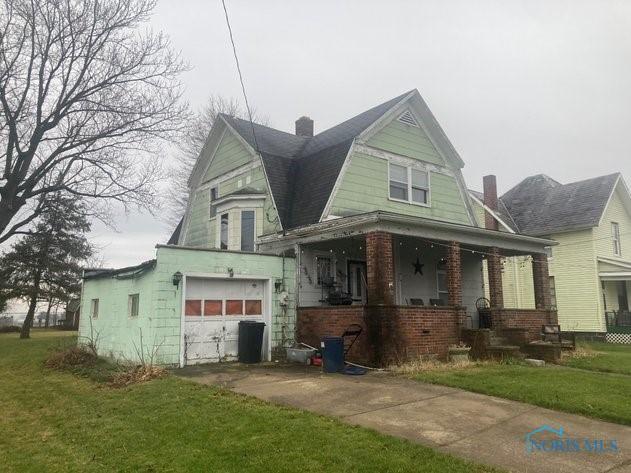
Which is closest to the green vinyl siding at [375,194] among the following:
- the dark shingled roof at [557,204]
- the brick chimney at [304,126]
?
the brick chimney at [304,126]

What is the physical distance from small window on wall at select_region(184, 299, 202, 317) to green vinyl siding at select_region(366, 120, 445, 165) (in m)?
7.87

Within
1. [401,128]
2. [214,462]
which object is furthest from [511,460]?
[401,128]

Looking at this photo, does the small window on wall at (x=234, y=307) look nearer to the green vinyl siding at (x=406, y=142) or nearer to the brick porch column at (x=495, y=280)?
the green vinyl siding at (x=406, y=142)

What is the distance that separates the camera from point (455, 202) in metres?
18.6

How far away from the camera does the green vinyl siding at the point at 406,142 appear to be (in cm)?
1675

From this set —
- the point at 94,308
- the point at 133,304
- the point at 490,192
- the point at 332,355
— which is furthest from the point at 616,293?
the point at 94,308

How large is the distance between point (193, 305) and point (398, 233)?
544 cm

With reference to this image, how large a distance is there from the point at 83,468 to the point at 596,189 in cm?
2643

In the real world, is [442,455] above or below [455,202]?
below

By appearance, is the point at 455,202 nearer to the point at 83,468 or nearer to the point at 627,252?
the point at 627,252

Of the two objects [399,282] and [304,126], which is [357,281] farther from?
[304,126]

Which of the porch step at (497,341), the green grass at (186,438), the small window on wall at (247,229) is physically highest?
the small window on wall at (247,229)

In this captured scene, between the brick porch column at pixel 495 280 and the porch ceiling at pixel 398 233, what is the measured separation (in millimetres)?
338

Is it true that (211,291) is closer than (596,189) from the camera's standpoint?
Yes
